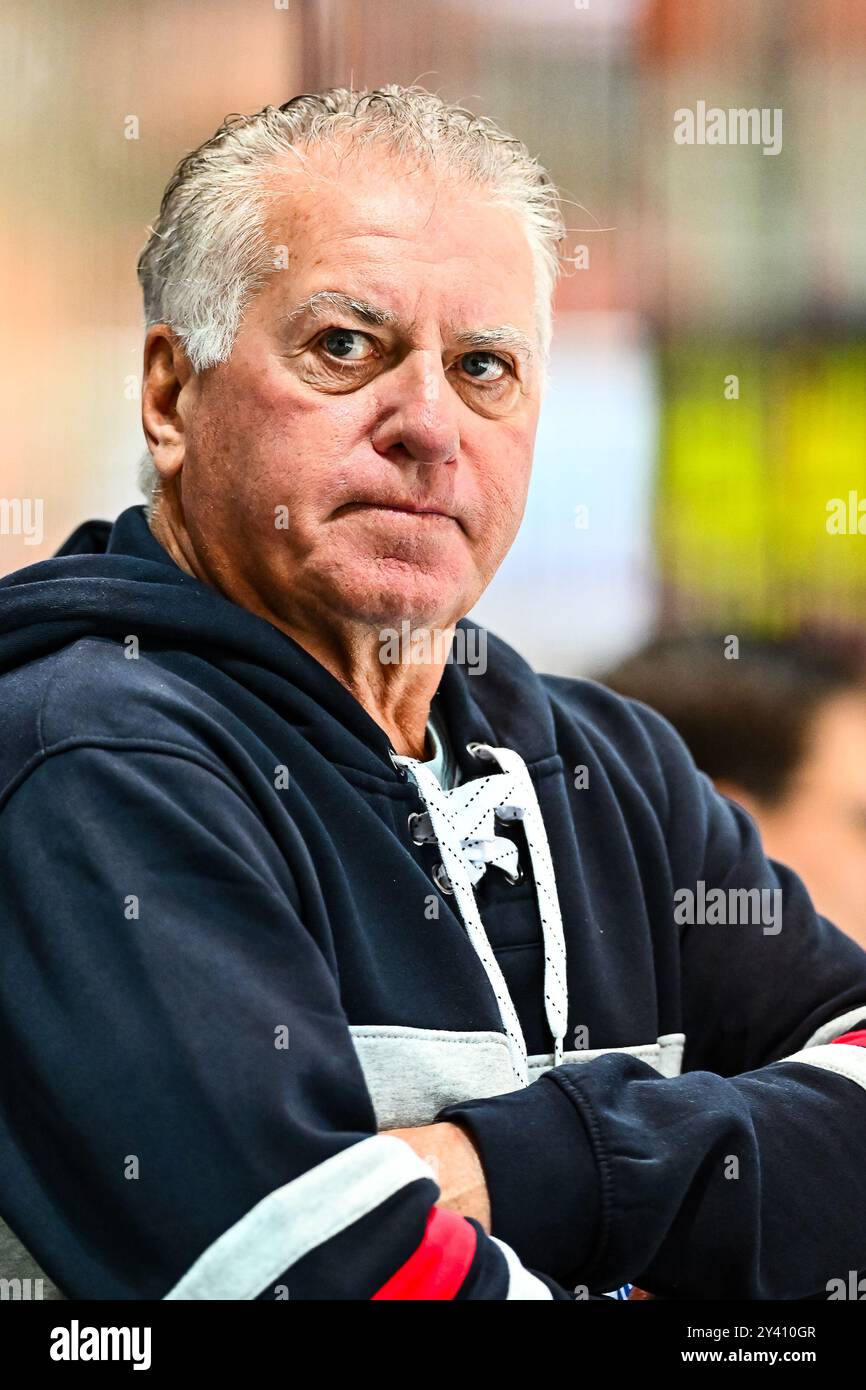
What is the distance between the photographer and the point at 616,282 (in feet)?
8.38

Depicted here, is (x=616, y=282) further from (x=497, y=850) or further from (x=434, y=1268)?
(x=434, y=1268)

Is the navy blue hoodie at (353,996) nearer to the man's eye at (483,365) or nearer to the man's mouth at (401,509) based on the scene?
the man's mouth at (401,509)

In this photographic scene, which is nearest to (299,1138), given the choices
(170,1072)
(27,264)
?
(170,1072)

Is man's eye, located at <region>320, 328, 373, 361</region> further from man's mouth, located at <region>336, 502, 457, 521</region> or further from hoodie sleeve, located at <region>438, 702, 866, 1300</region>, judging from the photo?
hoodie sleeve, located at <region>438, 702, 866, 1300</region>

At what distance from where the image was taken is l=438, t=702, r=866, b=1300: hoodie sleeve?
115 cm

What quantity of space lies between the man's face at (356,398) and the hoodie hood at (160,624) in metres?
0.08

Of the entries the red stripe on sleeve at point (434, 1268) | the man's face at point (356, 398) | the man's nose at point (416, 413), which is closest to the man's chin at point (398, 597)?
the man's face at point (356, 398)

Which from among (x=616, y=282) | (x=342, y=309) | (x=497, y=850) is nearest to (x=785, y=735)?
(x=616, y=282)

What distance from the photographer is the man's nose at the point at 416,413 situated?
4.61 feet

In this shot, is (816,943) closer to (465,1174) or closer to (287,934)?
(465,1174)

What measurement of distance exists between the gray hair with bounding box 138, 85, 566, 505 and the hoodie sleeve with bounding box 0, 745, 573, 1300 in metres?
0.54

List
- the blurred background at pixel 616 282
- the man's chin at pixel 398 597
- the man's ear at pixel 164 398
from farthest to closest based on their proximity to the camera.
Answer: the blurred background at pixel 616 282, the man's ear at pixel 164 398, the man's chin at pixel 398 597

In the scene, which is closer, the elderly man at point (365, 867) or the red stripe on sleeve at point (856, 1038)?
the elderly man at point (365, 867)

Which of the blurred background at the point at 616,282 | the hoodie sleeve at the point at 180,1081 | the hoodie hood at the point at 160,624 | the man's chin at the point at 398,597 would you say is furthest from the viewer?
the blurred background at the point at 616,282
